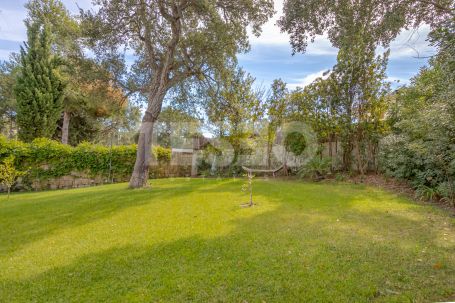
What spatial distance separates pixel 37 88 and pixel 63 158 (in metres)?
6.76

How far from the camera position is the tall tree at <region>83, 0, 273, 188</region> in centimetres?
931

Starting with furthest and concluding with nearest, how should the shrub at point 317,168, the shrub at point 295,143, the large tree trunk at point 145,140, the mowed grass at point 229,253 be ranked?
the shrub at point 295,143 → the shrub at point 317,168 → the large tree trunk at point 145,140 → the mowed grass at point 229,253

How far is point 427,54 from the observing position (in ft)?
10.9

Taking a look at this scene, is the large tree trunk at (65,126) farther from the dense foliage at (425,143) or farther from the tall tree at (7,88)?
the dense foliage at (425,143)

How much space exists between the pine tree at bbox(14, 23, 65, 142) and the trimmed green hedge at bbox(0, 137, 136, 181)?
16.2 feet

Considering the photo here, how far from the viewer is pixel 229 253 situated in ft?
11.4

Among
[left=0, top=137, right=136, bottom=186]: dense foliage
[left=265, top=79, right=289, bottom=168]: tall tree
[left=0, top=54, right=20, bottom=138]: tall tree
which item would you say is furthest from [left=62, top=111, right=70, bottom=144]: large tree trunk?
[left=265, top=79, right=289, bottom=168]: tall tree

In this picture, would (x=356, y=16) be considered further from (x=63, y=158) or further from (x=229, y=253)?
(x=63, y=158)

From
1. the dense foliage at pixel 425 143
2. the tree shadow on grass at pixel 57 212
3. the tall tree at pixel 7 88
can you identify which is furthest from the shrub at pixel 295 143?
the tall tree at pixel 7 88

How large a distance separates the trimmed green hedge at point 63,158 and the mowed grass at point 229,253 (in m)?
6.07

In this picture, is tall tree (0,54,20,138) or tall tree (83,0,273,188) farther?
tall tree (0,54,20,138)

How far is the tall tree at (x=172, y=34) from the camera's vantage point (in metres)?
9.31

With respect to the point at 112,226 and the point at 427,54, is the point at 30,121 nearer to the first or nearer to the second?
the point at 112,226

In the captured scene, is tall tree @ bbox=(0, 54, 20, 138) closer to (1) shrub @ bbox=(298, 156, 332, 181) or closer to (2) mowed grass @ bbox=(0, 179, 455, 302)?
(2) mowed grass @ bbox=(0, 179, 455, 302)
